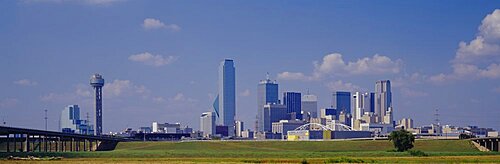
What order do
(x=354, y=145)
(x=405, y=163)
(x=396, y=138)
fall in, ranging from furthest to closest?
(x=354, y=145) < (x=396, y=138) < (x=405, y=163)

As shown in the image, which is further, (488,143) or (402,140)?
(488,143)

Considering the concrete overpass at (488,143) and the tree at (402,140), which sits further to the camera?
the concrete overpass at (488,143)

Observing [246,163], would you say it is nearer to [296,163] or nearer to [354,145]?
[296,163]

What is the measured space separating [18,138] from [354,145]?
7929 centimetres

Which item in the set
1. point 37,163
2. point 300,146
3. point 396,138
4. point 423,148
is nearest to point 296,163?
point 37,163

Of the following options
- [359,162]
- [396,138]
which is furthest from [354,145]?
[359,162]

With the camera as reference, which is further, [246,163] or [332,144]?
[332,144]

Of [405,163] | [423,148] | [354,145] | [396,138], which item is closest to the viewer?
[405,163]

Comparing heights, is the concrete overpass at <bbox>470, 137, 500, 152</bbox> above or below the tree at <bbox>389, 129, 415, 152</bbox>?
below

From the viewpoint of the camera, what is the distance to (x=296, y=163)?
89.4 m

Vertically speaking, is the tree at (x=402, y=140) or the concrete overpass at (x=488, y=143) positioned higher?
the tree at (x=402, y=140)

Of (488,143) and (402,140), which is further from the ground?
(402,140)

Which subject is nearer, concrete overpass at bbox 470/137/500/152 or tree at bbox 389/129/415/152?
tree at bbox 389/129/415/152

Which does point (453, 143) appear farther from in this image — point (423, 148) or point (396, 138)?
point (396, 138)
